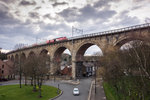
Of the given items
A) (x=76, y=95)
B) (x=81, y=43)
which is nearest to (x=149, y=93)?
(x=76, y=95)

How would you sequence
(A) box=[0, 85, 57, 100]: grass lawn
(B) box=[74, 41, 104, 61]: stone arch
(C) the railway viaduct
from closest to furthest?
1. (A) box=[0, 85, 57, 100]: grass lawn
2. (C) the railway viaduct
3. (B) box=[74, 41, 104, 61]: stone arch

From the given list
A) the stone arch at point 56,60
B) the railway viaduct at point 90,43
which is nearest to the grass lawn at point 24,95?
the railway viaduct at point 90,43

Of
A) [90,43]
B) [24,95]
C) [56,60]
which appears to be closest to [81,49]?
[90,43]

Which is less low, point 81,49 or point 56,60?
point 81,49

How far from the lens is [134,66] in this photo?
16109 millimetres

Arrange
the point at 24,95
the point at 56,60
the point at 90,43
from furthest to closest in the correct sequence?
1. the point at 56,60
2. the point at 90,43
3. the point at 24,95

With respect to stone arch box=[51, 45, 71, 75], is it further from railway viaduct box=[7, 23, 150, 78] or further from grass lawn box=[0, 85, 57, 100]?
grass lawn box=[0, 85, 57, 100]

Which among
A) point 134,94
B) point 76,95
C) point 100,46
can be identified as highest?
point 100,46

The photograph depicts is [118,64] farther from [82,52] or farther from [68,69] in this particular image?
[68,69]

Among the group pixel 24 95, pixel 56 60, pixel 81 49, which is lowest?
pixel 24 95

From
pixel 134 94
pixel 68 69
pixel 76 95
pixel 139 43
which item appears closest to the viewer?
pixel 139 43

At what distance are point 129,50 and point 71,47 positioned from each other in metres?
26.4

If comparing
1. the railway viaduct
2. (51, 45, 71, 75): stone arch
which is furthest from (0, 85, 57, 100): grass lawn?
(51, 45, 71, 75): stone arch

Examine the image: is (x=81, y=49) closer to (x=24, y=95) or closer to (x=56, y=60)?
(x=56, y=60)
